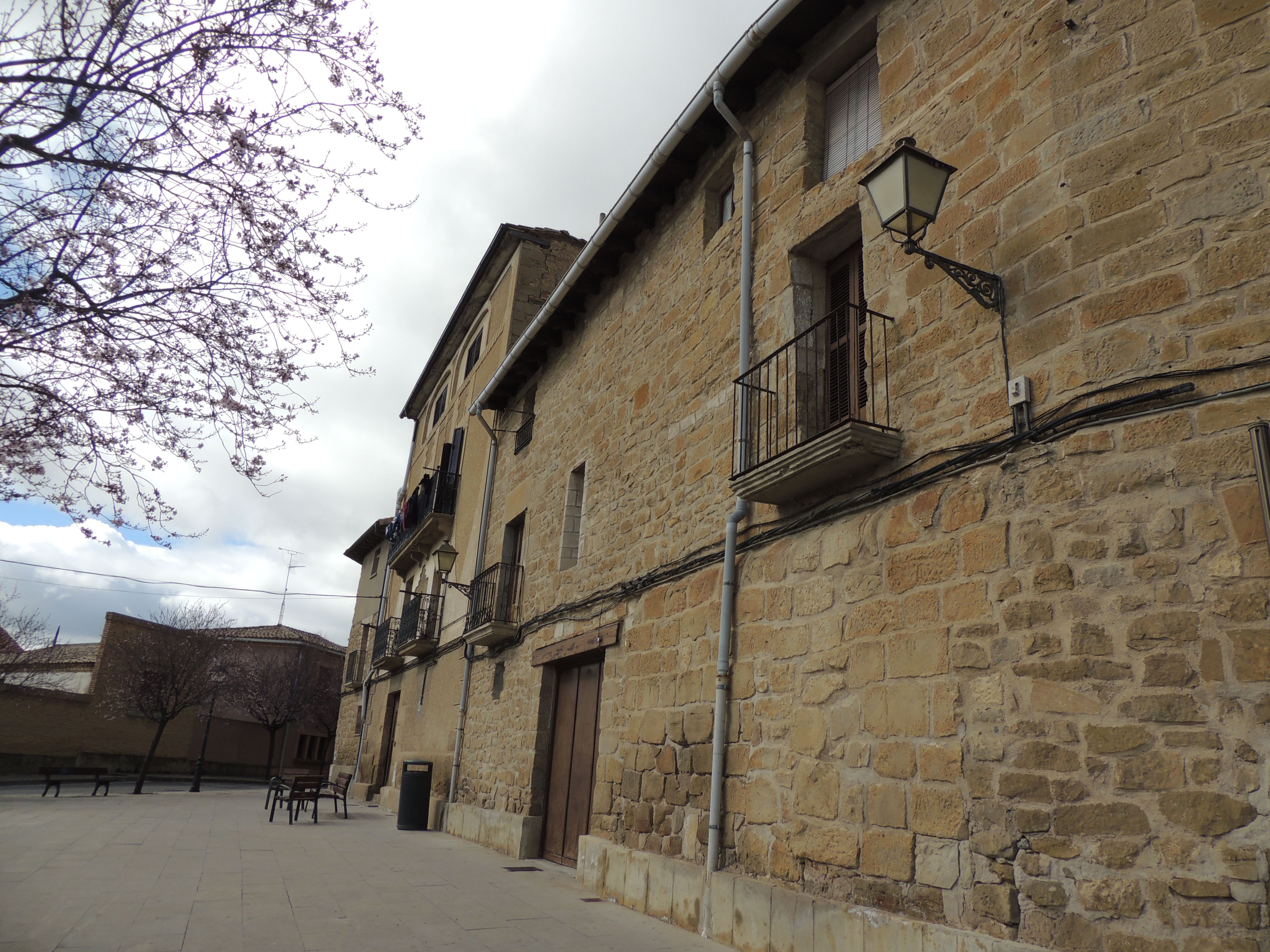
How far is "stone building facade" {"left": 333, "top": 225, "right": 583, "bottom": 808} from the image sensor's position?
42.0 feet

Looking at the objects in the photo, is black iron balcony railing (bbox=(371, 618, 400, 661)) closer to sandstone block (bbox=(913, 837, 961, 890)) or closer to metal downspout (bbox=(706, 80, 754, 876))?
metal downspout (bbox=(706, 80, 754, 876))

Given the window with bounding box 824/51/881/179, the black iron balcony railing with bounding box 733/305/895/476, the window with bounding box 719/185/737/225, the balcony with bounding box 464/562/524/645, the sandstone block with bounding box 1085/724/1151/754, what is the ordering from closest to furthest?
the sandstone block with bounding box 1085/724/1151/754
the black iron balcony railing with bounding box 733/305/895/476
the window with bounding box 824/51/881/179
the window with bounding box 719/185/737/225
the balcony with bounding box 464/562/524/645

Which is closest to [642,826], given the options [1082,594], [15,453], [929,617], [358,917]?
[358,917]

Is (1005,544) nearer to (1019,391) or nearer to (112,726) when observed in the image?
(1019,391)

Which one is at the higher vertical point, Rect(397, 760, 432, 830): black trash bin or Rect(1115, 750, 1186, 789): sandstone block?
Rect(1115, 750, 1186, 789): sandstone block

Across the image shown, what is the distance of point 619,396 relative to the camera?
8.49 m

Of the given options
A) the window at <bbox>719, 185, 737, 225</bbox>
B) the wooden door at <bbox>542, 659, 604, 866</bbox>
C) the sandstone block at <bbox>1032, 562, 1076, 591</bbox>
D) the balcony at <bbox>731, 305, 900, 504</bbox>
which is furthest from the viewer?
the wooden door at <bbox>542, 659, 604, 866</bbox>

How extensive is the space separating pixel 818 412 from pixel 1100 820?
2.99 metres

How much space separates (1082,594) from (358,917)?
4.57 meters

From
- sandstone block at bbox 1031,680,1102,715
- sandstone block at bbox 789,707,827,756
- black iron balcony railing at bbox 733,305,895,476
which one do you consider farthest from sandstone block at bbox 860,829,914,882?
black iron balcony railing at bbox 733,305,895,476

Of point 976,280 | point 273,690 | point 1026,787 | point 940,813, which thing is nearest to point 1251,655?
point 1026,787

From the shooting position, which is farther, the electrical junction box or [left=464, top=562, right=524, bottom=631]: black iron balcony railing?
[left=464, top=562, right=524, bottom=631]: black iron balcony railing

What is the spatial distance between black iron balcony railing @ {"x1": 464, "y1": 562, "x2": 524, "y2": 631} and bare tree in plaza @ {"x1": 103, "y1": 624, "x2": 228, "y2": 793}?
36.9ft

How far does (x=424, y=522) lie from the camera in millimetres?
15305
